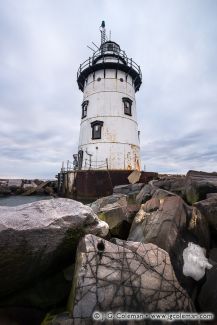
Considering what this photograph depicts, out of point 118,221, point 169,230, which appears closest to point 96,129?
point 118,221

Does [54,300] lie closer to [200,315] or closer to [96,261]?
[96,261]

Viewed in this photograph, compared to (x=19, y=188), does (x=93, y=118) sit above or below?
above

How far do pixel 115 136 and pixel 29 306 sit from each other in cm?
1581

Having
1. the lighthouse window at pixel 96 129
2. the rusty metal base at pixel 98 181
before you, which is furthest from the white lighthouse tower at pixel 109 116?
the rusty metal base at pixel 98 181

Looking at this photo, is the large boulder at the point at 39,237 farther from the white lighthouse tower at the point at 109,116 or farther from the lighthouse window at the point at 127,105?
the lighthouse window at the point at 127,105

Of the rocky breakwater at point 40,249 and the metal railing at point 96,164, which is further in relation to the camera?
the metal railing at point 96,164

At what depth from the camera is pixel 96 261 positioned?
2928mm

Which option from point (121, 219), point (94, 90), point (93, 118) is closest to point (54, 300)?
point (121, 219)

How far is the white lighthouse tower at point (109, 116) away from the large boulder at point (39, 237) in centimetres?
1393

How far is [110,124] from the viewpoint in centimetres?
1880

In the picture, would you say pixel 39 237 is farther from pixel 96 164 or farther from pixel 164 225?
pixel 96 164

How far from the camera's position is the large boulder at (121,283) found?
2.62 metres

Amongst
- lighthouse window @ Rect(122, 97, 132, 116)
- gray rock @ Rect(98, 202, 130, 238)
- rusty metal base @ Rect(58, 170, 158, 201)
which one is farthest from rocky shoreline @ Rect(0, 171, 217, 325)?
lighthouse window @ Rect(122, 97, 132, 116)

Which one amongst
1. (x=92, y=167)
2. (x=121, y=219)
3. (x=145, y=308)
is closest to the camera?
(x=145, y=308)
